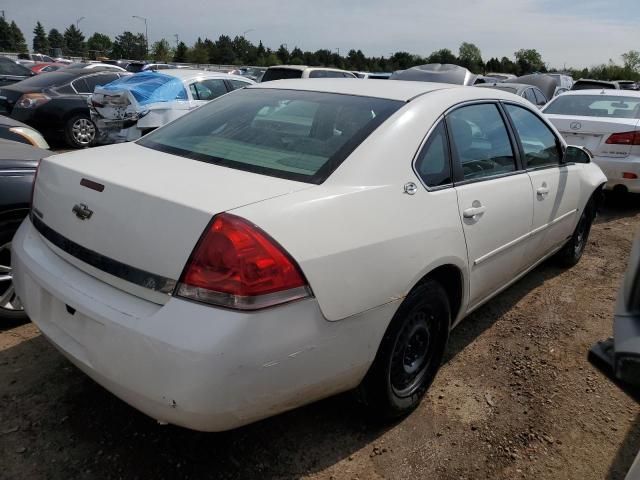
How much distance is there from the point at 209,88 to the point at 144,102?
1339 mm

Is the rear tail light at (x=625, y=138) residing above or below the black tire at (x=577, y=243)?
above

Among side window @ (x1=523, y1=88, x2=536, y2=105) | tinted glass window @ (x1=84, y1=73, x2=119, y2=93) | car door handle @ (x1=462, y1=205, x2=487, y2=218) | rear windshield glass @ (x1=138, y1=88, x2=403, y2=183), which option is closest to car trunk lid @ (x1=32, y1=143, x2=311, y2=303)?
rear windshield glass @ (x1=138, y1=88, x2=403, y2=183)

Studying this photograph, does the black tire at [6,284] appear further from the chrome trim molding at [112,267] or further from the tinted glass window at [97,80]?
the tinted glass window at [97,80]

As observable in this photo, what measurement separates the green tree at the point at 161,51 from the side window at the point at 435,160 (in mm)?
71890

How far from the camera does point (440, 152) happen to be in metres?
2.58

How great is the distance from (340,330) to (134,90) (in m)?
7.76

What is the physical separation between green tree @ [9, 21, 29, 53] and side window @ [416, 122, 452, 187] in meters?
85.6

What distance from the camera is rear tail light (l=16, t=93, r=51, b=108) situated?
374 inches

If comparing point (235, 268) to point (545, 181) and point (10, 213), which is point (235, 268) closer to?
point (10, 213)

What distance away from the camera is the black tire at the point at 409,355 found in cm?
228

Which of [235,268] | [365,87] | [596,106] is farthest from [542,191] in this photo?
[596,106]

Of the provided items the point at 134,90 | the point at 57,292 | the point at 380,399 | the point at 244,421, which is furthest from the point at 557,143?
the point at 134,90

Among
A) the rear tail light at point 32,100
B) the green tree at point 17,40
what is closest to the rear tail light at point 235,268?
the rear tail light at point 32,100

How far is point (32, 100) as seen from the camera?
9.52 m
